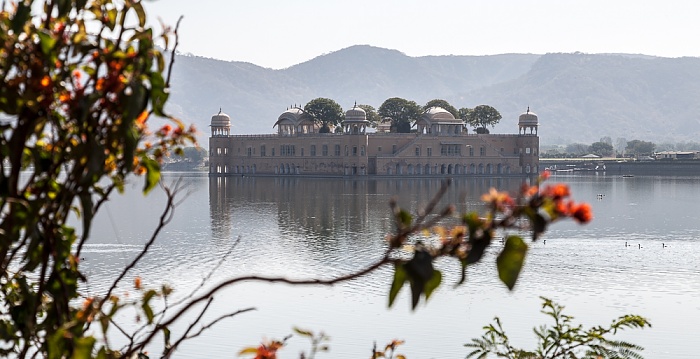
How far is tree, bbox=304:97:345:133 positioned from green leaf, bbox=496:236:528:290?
75341 millimetres

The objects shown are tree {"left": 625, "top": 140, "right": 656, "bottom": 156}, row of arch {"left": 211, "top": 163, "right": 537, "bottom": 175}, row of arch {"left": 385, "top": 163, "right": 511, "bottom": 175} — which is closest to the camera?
row of arch {"left": 211, "top": 163, "right": 537, "bottom": 175}

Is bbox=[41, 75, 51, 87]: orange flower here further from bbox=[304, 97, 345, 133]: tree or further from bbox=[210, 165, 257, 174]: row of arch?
bbox=[210, 165, 257, 174]: row of arch

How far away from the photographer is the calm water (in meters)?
14.6

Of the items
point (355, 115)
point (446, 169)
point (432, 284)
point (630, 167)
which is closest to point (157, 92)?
point (432, 284)

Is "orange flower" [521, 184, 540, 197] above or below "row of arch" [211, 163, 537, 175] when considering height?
above

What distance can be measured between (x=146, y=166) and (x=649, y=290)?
1780 centimetres

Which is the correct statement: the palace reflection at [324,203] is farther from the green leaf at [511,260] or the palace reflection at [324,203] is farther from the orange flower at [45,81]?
the green leaf at [511,260]

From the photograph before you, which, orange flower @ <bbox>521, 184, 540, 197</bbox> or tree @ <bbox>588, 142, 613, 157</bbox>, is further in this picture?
tree @ <bbox>588, 142, 613, 157</bbox>

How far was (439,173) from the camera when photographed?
7375cm

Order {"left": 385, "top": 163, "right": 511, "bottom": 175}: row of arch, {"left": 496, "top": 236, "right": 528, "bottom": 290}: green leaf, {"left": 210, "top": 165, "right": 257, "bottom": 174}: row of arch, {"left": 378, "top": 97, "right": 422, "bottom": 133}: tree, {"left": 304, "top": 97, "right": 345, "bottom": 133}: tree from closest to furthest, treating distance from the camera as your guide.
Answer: {"left": 496, "top": 236, "right": 528, "bottom": 290}: green leaf, {"left": 385, "top": 163, "right": 511, "bottom": 175}: row of arch, {"left": 304, "top": 97, "right": 345, "bottom": 133}: tree, {"left": 378, "top": 97, "right": 422, "bottom": 133}: tree, {"left": 210, "top": 165, "right": 257, "bottom": 174}: row of arch

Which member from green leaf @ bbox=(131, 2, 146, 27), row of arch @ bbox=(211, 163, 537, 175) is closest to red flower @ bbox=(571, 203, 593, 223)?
green leaf @ bbox=(131, 2, 146, 27)

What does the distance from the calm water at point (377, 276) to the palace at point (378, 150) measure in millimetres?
28108

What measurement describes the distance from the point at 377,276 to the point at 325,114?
56.7m

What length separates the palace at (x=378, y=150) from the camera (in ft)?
233
